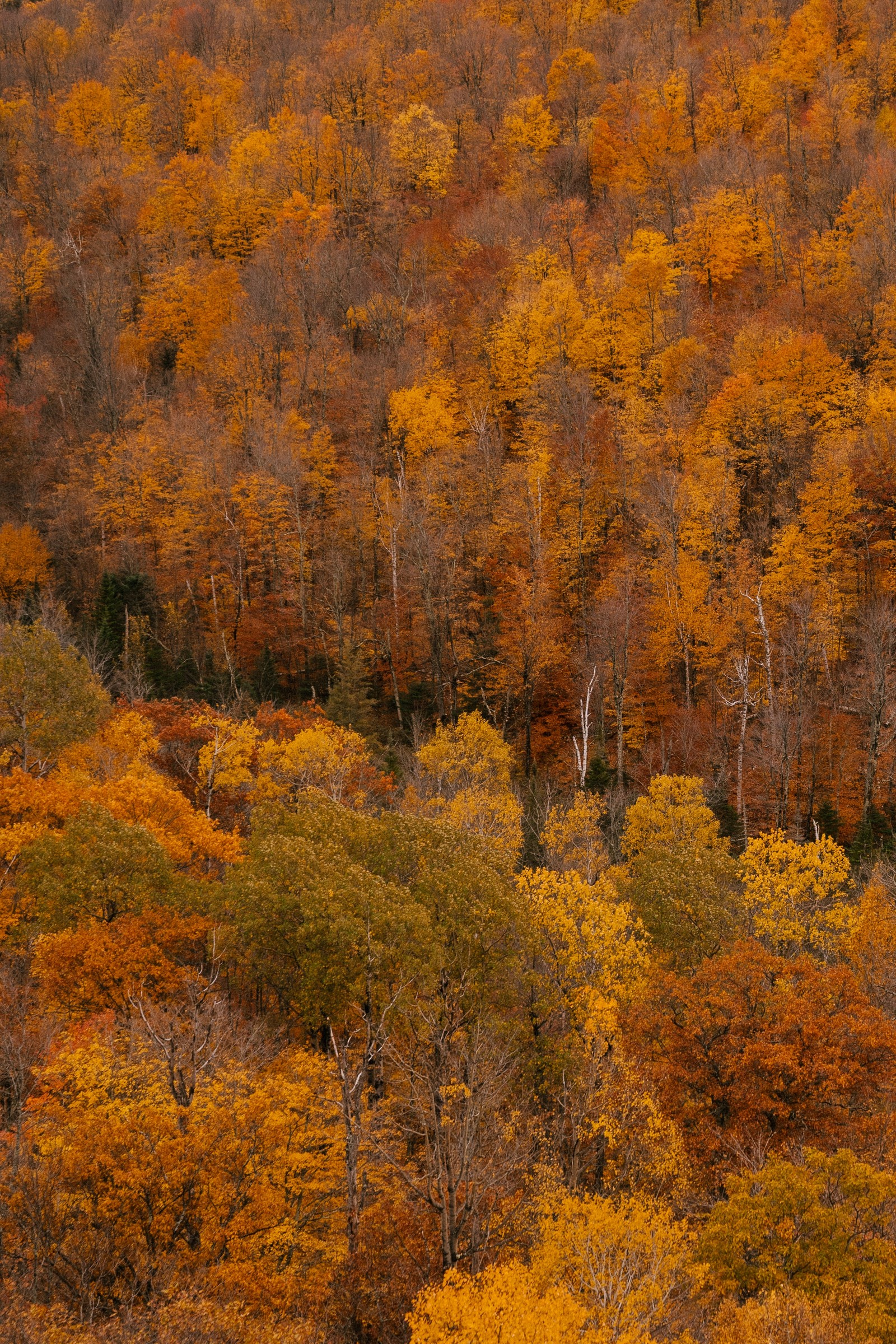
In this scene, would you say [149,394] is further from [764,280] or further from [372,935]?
[372,935]

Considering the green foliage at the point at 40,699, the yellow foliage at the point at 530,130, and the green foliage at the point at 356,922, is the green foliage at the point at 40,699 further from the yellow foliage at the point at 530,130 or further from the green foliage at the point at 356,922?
the yellow foliage at the point at 530,130

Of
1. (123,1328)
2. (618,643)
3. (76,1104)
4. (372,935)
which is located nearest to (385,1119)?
(372,935)

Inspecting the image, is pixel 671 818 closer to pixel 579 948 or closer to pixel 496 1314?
pixel 579 948

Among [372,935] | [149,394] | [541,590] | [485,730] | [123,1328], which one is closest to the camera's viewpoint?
[123,1328]

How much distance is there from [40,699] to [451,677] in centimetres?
2134

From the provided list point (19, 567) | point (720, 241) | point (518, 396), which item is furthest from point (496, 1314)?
point (720, 241)

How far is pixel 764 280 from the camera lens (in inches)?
2505

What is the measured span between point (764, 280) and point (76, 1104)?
61.1 meters

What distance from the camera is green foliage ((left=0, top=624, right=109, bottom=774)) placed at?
125 feet

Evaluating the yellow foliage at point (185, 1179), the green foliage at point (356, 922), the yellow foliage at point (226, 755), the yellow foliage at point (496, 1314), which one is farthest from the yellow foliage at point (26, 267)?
the yellow foliage at point (496, 1314)

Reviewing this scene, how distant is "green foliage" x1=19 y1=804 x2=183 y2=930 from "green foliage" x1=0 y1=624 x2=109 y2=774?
31.4 ft

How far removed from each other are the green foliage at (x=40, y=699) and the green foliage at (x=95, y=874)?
31.4ft

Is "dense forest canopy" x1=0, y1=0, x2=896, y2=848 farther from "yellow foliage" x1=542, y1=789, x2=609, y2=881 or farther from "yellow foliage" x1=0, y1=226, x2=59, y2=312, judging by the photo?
"yellow foliage" x1=542, y1=789, x2=609, y2=881

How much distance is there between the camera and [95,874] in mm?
28641
